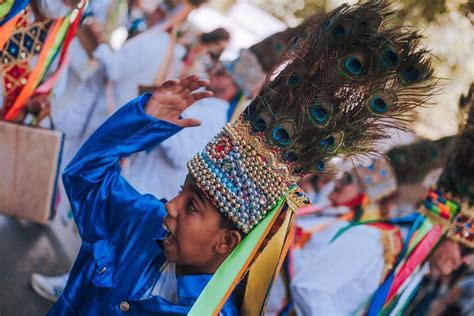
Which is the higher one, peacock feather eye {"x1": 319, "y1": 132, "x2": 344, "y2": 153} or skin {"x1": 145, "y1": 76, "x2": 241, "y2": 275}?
peacock feather eye {"x1": 319, "y1": 132, "x2": 344, "y2": 153}

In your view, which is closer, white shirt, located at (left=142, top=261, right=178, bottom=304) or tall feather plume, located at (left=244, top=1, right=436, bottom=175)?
tall feather plume, located at (left=244, top=1, right=436, bottom=175)

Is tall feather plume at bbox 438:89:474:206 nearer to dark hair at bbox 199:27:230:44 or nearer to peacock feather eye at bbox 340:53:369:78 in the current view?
peacock feather eye at bbox 340:53:369:78

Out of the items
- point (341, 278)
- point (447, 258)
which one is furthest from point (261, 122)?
point (447, 258)

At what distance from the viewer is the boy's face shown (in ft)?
6.12

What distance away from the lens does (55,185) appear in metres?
3.81

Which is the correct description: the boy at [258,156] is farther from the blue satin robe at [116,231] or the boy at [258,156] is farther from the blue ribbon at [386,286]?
the blue ribbon at [386,286]

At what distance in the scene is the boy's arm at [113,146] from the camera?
206 cm

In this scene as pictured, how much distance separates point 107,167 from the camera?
209cm

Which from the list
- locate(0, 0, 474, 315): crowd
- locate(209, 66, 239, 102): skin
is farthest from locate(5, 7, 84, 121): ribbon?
locate(209, 66, 239, 102): skin

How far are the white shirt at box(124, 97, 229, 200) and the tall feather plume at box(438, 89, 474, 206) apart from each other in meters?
1.32

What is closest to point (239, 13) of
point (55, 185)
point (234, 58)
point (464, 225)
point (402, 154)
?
point (402, 154)

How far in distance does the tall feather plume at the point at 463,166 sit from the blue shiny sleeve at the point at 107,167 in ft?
5.58

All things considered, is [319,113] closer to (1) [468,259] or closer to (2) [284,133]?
(2) [284,133]

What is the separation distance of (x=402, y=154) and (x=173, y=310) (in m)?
4.17
